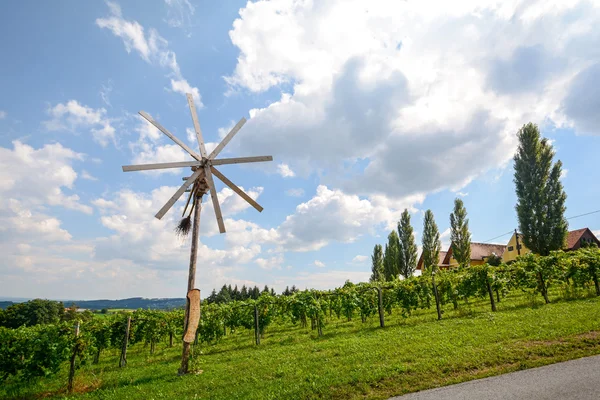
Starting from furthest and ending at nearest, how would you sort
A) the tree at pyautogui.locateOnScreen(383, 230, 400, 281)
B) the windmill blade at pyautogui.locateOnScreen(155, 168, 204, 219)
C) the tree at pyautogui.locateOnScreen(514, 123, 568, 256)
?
1. the tree at pyautogui.locateOnScreen(383, 230, 400, 281)
2. the tree at pyautogui.locateOnScreen(514, 123, 568, 256)
3. the windmill blade at pyautogui.locateOnScreen(155, 168, 204, 219)

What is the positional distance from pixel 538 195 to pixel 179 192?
123 ft

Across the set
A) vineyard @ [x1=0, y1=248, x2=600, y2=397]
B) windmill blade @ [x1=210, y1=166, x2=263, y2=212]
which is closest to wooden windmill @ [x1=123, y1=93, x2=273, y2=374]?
windmill blade @ [x1=210, y1=166, x2=263, y2=212]

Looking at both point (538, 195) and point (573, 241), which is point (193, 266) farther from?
point (573, 241)

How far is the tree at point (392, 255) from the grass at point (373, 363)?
129ft

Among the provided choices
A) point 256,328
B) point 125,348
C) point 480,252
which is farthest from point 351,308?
point 480,252

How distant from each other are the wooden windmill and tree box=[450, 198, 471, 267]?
41.1 metres

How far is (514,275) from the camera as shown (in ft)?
57.2

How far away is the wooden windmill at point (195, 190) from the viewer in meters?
10.3

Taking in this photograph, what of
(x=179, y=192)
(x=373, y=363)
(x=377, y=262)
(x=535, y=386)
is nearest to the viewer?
(x=535, y=386)

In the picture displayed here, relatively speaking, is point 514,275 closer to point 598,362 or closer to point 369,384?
point 598,362

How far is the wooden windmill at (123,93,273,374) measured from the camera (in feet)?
33.8

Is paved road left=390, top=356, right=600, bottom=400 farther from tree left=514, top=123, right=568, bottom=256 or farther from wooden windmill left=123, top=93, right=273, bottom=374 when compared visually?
tree left=514, top=123, right=568, bottom=256

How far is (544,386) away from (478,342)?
3288mm

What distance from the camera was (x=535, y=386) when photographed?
6.30 metres
